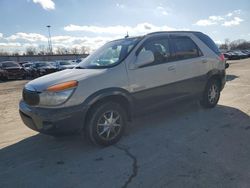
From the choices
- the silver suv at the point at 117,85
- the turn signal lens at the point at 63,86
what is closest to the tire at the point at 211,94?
the silver suv at the point at 117,85

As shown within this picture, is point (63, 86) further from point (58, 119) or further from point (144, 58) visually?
point (144, 58)

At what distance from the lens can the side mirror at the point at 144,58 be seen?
495 cm

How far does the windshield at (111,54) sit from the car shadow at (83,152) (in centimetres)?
141

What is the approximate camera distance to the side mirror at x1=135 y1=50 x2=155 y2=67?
4.95 m

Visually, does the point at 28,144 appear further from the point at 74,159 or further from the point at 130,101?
the point at 130,101

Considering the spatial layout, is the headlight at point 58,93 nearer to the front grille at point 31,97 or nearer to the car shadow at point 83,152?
the front grille at point 31,97

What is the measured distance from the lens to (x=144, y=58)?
5.00m

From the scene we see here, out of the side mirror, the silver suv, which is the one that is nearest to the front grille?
the silver suv

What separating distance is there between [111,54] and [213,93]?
9.60 ft

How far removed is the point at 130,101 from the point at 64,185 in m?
1.93

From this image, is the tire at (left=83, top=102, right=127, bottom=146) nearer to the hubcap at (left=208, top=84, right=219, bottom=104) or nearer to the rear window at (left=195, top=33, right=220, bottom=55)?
the hubcap at (left=208, top=84, right=219, bottom=104)

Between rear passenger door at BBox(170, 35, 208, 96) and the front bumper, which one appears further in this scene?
rear passenger door at BBox(170, 35, 208, 96)

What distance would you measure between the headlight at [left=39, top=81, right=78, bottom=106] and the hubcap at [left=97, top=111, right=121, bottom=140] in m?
0.72

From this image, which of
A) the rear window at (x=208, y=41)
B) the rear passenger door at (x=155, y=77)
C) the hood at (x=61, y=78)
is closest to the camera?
the hood at (x=61, y=78)
